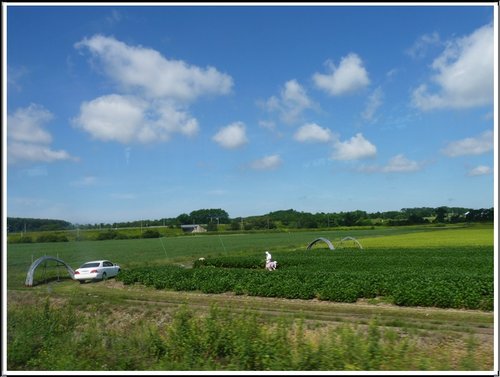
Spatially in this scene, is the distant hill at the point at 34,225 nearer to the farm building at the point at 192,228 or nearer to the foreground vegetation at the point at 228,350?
the foreground vegetation at the point at 228,350

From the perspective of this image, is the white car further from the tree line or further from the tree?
the tree

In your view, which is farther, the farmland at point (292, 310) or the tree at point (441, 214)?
the tree at point (441, 214)

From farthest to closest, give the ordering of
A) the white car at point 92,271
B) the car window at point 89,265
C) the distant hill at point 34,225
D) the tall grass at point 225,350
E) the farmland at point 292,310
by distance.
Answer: the car window at point 89,265 < the white car at point 92,271 < the distant hill at point 34,225 < the farmland at point 292,310 < the tall grass at point 225,350

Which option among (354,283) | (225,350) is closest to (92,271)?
(354,283)

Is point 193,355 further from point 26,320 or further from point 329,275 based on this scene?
point 329,275

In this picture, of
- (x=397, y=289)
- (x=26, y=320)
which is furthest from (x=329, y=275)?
(x=26, y=320)

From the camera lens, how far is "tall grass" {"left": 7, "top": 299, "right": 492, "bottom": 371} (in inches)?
250

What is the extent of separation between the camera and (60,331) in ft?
31.0

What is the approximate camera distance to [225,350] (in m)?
7.34

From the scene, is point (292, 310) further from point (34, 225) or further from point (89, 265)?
point (89, 265)

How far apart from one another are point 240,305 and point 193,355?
354 inches

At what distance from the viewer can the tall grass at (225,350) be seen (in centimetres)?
636

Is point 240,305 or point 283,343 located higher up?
point 283,343

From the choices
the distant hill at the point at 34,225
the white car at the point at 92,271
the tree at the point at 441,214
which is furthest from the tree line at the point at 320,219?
the distant hill at the point at 34,225
